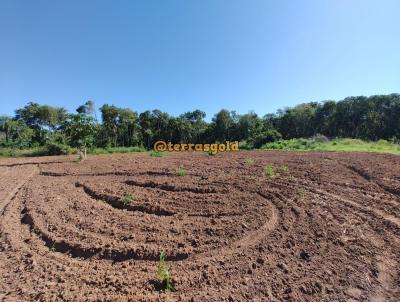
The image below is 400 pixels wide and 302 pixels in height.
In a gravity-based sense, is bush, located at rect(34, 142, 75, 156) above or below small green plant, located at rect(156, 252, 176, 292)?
above

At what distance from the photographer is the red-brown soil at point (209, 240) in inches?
166

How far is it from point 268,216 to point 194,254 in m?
2.45

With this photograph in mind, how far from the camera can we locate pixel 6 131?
36.6 m

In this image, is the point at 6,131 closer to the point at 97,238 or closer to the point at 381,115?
the point at 97,238

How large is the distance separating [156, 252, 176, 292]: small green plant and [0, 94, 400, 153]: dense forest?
28.2 metres

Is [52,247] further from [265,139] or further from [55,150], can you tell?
[265,139]

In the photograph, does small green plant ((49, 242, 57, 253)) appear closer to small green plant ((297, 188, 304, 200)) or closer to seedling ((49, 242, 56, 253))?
seedling ((49, 242, 56, 253))

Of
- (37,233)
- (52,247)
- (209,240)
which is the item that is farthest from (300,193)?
(37,233)

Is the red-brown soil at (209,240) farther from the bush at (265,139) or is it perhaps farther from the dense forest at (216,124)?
the dense forest at (216,124)

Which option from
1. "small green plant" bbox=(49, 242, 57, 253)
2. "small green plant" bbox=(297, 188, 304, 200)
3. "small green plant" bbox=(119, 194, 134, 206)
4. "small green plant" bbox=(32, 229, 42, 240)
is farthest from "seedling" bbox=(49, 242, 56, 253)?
"small green plant" bbox=(297, 188, 304, 200)

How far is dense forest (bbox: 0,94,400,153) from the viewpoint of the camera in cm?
4031

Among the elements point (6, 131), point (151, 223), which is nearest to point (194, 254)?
point (151, 223)

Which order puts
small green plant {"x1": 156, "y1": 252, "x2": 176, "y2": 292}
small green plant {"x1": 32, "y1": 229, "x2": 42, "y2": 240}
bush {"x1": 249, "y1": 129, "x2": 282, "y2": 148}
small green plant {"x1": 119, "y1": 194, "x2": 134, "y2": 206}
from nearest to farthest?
small green plant {"x1": 156, "y1": 252, "x2": 176, "y2": 292}
small green plant {"x1": 32, "y1": 229, "x2": 42, "y2": 240}
small green plant {"x1": 119, "y1": 194, "x2": 134, "y2": 206}
bush {"x1": 249, "y1": 129, "x2": 282, "y2": 148}

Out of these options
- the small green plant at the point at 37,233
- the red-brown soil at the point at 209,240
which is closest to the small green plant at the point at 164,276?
the red-brown soil at the point at 209,240
